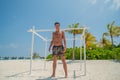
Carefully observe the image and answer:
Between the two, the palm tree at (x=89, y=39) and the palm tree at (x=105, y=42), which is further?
the palm tree at (x=105, y=42)

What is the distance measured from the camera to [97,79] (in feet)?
16.0

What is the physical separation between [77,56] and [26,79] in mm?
15373

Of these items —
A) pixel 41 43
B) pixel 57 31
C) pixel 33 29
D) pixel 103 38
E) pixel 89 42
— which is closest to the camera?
pixel 57 31

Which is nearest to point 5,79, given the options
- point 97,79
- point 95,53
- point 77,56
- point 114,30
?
point 97,79

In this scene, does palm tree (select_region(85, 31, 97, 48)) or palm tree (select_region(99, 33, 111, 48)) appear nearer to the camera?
palm tree (select_region(85, 31, 97, 48))

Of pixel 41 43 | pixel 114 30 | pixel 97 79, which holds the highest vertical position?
pixel 114 30

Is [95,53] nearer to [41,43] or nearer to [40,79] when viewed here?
[41,43]

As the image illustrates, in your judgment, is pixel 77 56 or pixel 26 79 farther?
pixel 77 56

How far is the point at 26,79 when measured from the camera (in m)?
4.84

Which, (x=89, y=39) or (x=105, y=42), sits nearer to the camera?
(x=89, y=39)

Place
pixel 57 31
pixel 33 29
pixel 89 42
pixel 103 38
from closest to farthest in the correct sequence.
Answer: pixel 57 31
pixel 33 29
pixel 89 42
pixel 103 38

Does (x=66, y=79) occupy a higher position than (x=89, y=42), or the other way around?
(x=89, y=42)

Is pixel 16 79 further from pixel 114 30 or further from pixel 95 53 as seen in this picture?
pixel 114 30

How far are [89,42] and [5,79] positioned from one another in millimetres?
25361
